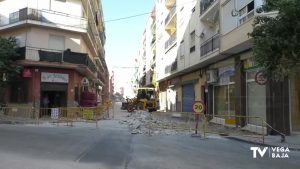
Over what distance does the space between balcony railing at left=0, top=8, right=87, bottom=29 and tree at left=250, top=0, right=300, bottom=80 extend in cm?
2476

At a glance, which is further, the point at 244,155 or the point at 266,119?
the point at 266,119

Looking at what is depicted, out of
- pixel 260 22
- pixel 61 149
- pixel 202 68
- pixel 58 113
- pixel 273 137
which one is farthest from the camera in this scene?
pixel 202 68

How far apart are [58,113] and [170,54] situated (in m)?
21.6

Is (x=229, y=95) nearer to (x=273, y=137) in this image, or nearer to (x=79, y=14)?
(x=273, y=137)

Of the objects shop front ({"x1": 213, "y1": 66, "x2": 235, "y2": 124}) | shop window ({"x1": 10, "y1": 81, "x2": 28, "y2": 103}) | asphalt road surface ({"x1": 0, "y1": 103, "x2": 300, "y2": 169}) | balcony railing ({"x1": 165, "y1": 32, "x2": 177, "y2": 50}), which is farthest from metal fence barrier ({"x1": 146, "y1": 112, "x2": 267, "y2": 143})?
Result: balcony railing ({"x1": 165, "y1": 32, "x2": 177, "y2": 50})

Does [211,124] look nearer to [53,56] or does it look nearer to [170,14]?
[53,56]

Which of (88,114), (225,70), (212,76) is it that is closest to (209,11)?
(225,70)

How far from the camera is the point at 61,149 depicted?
12625mm

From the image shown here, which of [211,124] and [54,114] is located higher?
[54,114]

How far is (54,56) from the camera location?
32750 mm

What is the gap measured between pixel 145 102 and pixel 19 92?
1649 cm

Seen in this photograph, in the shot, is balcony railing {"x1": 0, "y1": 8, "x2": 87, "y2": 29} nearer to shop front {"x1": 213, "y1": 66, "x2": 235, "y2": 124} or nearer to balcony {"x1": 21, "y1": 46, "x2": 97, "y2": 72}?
balcony {"x1": 21, "y1": 46, "x2": 97, "y2": 72}

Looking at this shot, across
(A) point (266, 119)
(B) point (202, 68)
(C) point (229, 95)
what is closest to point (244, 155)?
(A) point (266, 119)

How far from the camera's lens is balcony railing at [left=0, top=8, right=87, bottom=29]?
106 ft
